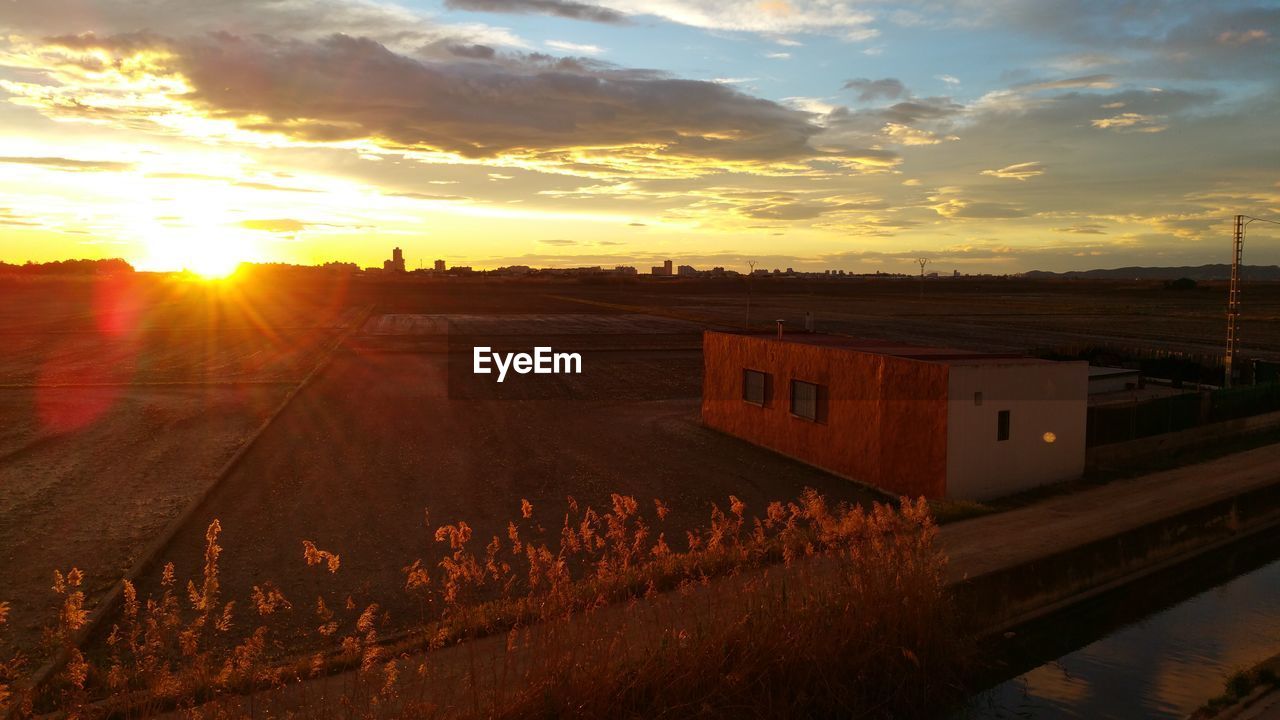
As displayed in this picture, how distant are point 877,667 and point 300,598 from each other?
25.5 feet

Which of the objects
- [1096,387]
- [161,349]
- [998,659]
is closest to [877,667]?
[998,659]

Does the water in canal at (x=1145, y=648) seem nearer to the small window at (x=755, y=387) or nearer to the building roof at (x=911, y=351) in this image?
the building roof at (x=911, y=351)

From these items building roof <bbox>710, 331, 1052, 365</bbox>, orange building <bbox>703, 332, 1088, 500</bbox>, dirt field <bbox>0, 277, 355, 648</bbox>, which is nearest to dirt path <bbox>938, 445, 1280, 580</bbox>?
orange building <bbox>703, 332, 1088, 500</bbox>

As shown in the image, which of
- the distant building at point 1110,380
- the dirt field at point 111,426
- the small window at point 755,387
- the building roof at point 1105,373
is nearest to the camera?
the dirt field at point 111,426

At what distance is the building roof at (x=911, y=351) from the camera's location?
1688 centimetres

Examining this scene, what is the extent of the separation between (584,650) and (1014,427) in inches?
466

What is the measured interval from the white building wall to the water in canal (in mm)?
3542

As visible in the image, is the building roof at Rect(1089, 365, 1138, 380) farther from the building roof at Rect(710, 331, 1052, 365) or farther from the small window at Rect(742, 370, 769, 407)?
the small window at Rect(742, 370, 769, 407)

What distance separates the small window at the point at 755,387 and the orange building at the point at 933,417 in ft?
2.89

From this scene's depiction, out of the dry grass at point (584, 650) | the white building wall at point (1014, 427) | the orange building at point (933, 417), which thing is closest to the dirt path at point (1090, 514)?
the white building wall at point (1014, 427)

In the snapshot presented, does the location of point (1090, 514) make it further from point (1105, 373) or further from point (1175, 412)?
point (1105, 373)

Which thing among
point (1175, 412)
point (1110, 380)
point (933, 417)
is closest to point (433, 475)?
point (933, 417)

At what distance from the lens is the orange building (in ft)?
52.3

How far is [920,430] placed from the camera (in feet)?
53.7
